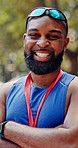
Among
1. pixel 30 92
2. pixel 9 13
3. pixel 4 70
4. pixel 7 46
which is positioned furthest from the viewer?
pixel 4 70

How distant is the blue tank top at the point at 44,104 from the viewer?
2.93 m

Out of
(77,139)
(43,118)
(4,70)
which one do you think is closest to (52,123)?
(43,118)

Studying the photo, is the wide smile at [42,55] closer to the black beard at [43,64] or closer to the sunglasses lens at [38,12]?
the black beard at [43,64]

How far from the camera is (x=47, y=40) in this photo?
3082mm

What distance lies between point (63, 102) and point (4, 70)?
77.1 ft

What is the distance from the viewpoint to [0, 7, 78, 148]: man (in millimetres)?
2814

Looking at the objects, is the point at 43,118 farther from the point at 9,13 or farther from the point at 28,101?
the point at 9,13

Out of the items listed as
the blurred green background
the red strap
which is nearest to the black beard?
the red strap

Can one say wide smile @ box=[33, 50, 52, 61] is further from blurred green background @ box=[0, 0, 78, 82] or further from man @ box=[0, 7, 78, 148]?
blurred green background @ box=[0, 0, 78, 82]

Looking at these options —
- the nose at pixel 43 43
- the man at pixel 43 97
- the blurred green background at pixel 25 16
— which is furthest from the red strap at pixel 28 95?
the blurred green background at pixel 25 16

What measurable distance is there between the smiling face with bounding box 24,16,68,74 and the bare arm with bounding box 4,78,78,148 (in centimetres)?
38

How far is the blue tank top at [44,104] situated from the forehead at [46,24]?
19.4 inches

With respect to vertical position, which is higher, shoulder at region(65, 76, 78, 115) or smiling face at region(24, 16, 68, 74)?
smiling face at region(24, 16, 68, 74)

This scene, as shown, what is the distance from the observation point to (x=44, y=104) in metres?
3.02
